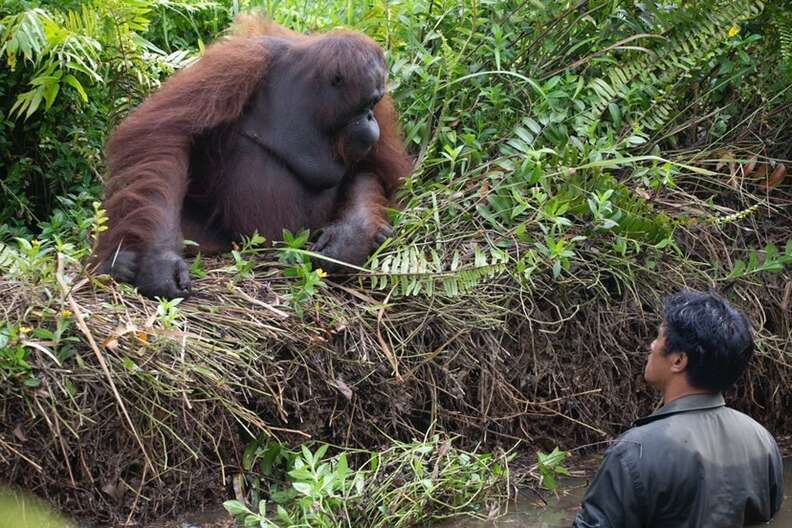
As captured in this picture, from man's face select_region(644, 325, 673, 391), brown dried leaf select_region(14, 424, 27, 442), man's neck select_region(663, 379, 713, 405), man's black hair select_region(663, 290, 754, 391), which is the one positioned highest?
man's black hair select_region(663, 290, 754, 391)

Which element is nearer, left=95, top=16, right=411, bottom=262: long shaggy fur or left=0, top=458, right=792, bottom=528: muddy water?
left=0, top=458, right=792, bottom=528: muddy water

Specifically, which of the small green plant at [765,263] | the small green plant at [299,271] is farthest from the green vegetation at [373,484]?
the small green plant at [765,263]

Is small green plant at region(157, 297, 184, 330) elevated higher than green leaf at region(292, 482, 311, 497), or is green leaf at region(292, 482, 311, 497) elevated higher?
small green plant at region(157, 297, 184, 330)

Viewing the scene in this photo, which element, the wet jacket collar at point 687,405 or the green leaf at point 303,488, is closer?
the wet jacket collar at point 687,405

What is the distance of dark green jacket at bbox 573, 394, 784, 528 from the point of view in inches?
104

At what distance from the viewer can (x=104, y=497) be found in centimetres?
354

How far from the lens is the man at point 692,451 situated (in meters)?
2.64

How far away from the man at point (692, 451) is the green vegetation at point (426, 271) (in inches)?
41.5

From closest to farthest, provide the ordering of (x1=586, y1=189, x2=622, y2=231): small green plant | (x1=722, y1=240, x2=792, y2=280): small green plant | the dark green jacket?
the dark green jacket → (x1=586, y1=189, x2=622, y2=231): small green plant → (x1=722, y1=240, x2=792, y2=280): small green plant

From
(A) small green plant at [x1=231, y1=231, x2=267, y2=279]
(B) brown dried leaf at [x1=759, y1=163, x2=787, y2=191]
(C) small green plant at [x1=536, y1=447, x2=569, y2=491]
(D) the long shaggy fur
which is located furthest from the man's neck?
(B) brown dried leaf at [x1=759, y1=163, x2=787, y2=191]

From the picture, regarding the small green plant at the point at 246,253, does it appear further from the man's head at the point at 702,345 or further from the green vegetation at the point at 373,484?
the man's head at the point at 702,345

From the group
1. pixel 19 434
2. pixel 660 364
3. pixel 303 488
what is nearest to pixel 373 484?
pixel 303 488

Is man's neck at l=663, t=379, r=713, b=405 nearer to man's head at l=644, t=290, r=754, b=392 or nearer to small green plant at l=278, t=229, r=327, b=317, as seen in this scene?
man's head at l=644, t=290, r=754, b=392

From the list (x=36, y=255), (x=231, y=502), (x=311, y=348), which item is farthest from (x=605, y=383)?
(x=36, y=255)
